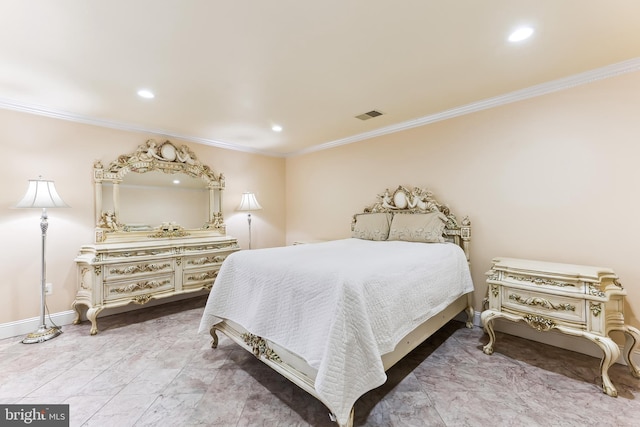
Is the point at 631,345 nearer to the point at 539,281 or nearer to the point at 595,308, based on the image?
the point at 595,308

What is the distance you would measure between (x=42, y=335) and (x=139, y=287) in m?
0.89

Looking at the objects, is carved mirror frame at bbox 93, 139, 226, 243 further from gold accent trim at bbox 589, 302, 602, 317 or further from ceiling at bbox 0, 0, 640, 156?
gold accent trim at bbox 589, 302, 602, 317

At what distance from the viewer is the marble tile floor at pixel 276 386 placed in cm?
162

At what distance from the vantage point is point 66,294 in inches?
123

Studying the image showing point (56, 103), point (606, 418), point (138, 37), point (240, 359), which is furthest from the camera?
point (56, 103)

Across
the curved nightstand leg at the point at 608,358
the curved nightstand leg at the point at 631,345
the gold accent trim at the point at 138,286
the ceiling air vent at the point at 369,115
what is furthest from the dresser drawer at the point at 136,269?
the curved nightstand leg at the point at 631,345

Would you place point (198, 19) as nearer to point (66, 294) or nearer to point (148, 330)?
point (148, 330)

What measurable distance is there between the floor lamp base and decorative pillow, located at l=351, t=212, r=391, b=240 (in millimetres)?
3471

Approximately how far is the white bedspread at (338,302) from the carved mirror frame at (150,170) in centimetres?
199

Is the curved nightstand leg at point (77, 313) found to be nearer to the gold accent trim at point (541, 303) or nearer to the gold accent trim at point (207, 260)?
the gold accent trim at point (207, 260)

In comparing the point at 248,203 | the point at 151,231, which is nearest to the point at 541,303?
the point at 248,203

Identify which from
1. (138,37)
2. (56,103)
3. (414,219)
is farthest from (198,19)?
(414,219)

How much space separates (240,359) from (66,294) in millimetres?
2431

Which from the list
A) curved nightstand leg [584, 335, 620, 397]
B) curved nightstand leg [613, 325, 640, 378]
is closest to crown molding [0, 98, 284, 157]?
curved nightstand leg [584, 335, 620, 397]
